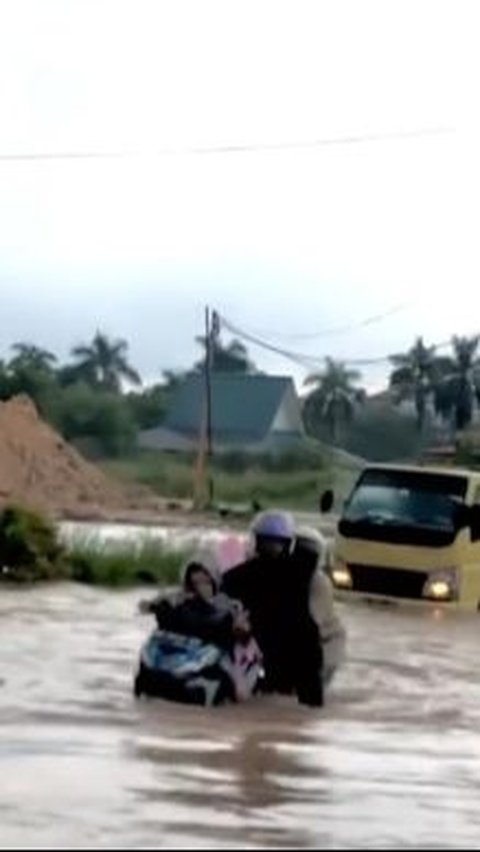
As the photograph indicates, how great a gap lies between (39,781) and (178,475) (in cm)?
5969

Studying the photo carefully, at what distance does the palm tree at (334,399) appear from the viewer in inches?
3775

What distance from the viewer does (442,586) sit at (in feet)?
83.6

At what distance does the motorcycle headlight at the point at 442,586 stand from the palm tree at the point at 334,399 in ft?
227

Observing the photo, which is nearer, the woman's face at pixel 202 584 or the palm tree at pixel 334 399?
the woman's face at pixel 202 584

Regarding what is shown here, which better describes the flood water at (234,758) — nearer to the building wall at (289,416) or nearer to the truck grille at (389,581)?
the truck grille at (389,581)

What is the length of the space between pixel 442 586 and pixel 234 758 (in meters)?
11.8

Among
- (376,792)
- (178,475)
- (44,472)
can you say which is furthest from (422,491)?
(178,475)

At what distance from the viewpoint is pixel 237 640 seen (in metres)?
15.4

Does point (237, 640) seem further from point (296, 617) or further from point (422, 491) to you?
point (422, 491)

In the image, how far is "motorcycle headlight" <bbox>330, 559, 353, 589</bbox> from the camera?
2600 centimetres

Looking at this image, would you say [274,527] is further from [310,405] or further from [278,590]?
[310,405]

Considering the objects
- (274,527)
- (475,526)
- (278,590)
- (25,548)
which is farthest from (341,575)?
(274,527)

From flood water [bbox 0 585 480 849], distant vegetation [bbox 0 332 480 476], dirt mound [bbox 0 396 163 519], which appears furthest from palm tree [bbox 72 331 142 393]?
flood water [bbox 0 585 480 849]

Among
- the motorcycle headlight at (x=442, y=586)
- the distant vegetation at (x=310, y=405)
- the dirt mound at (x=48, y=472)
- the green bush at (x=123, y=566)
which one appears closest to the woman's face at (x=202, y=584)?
the motorcycle headlight at (x=442, y=586)
